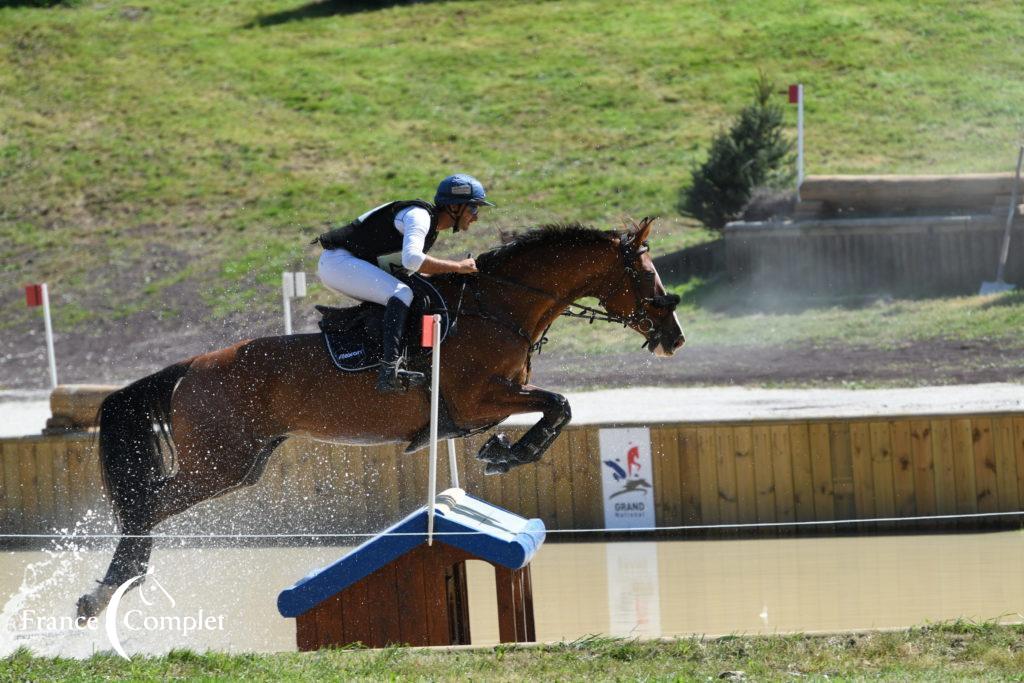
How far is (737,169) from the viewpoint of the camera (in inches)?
812

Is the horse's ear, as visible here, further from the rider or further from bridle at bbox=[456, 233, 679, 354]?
the rider

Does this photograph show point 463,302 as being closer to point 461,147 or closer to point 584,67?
point 461,147

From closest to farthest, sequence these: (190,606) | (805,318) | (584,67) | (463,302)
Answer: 1. (463,302)
2. (190,606)
3. (805,318)
4. (584,67)

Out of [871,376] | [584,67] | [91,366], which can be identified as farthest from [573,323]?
[584,67]

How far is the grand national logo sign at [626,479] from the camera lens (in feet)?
31.5

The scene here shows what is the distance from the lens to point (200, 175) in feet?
85.7

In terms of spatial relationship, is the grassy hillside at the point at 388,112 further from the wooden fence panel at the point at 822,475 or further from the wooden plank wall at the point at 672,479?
the wooden fence panel at the point at 822,475

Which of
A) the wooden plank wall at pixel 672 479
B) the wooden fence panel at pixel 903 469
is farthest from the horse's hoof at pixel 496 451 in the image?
the wooden fence panel at pixel 903 469

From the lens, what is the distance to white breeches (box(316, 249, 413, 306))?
627 centimetres

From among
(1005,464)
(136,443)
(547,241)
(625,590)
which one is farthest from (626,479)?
(136,443)

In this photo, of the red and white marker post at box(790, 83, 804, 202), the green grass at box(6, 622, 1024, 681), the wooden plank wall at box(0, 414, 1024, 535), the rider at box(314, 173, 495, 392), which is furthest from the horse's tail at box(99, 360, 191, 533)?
the red and white marker post at box(790, 83, 804, 202)

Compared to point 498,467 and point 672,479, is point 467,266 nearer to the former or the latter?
point 498,467

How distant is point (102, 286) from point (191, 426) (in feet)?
51.5

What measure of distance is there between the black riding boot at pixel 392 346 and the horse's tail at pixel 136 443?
3.97 feet
